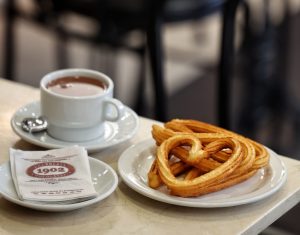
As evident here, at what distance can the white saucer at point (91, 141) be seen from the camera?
99 cm

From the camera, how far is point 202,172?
0.90m

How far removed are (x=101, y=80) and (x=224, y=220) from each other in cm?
31

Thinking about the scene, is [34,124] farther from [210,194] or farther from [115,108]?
[210,194]

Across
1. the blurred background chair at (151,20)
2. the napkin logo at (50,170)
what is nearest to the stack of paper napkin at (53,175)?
the napkin logo at (50,170)

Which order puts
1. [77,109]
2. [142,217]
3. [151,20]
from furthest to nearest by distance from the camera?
[151,20]
[77,109]
[142,217]

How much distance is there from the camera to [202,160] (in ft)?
2.94

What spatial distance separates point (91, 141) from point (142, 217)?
0.20m

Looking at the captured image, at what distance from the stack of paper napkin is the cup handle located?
9 centimetres

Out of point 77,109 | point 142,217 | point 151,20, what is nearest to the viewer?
point 142,217

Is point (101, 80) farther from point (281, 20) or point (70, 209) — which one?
point (281, 20)

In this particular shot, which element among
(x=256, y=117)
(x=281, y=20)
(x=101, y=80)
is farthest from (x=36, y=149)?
(x=281, y=20)

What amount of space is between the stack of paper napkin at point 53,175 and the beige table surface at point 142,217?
0.02 meters

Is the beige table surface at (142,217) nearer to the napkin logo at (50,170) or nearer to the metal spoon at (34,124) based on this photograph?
the napkin logo at (50,170)

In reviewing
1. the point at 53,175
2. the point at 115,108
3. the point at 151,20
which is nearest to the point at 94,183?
the point at 53,175
